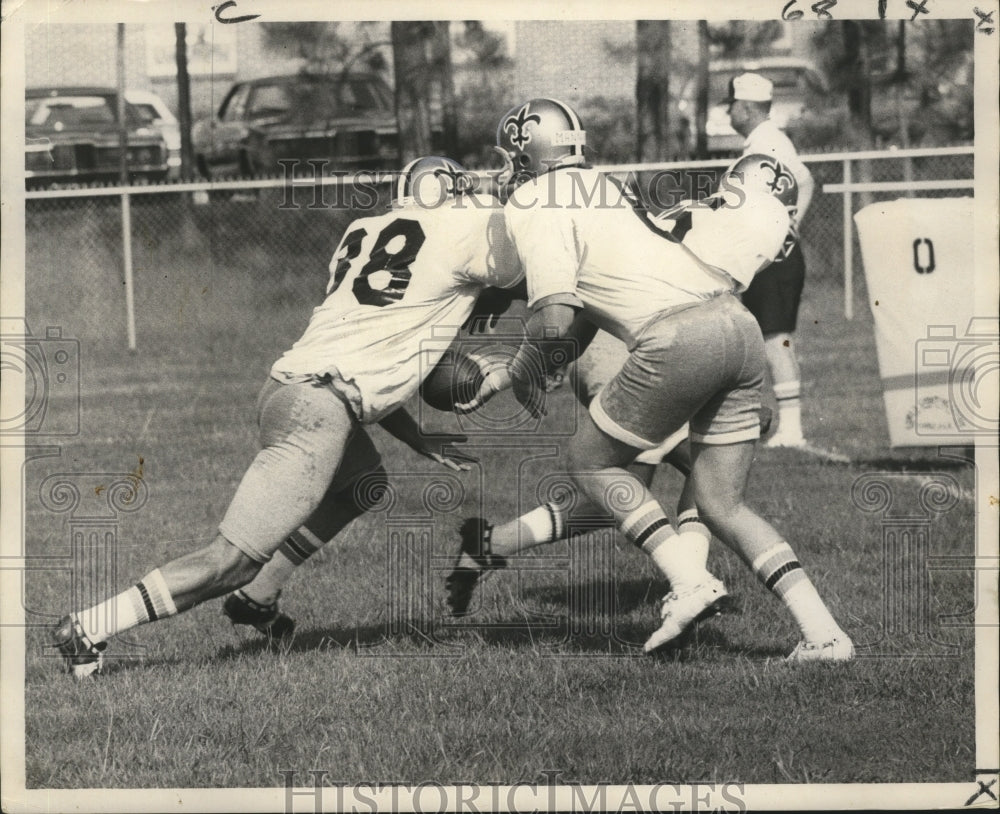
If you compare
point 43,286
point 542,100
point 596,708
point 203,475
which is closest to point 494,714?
point 596,708

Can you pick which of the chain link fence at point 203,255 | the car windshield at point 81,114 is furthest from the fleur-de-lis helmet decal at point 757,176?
the car windshield at point 81,114

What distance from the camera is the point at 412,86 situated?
13.2 meters

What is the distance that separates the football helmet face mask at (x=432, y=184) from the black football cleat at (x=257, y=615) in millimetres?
1630

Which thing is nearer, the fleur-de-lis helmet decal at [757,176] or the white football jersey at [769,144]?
the fleur-de-lis helmet decal at [757,176]

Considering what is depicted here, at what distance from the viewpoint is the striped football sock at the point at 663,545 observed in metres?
5.30

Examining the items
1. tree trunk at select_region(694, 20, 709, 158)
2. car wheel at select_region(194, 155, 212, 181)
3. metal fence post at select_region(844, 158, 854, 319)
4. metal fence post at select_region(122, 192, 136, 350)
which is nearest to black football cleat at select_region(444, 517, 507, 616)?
metal fence post at select_region(122, 192, 136, 350)

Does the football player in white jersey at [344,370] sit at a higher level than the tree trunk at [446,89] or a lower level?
lower

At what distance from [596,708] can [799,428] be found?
16.2ft

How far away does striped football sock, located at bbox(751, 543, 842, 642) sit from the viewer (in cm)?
538

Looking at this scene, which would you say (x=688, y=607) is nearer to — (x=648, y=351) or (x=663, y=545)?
(x=663, y=545)

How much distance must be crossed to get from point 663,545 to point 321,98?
8.92m

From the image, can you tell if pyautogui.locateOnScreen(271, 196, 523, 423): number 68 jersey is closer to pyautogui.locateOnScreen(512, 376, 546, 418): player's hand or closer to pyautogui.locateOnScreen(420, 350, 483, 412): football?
pyautogui.locateOnScreen(420, 350, 483, 412): football

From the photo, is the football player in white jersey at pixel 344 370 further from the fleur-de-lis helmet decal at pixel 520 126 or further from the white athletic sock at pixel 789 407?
the white athletic sock at pixel 789 407

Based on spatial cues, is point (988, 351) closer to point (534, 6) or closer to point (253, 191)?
point (534, 6)
